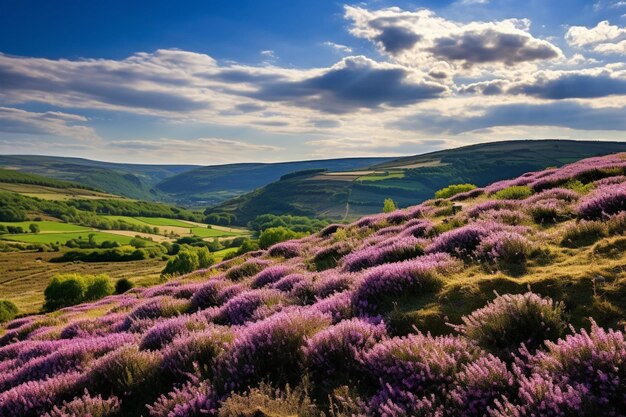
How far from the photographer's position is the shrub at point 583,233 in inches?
294

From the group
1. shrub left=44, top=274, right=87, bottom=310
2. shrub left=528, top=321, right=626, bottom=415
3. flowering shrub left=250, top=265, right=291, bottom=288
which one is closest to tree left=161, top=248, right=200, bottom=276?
shrub left=44, top=274, right=87, bottom=310

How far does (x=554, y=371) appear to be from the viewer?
3.34m

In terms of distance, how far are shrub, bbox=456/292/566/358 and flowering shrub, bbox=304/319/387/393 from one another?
120 cm

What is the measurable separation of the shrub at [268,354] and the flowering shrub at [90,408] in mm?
1422

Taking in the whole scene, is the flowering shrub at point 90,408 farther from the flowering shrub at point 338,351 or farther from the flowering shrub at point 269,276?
the flowering shrub at point 269,276

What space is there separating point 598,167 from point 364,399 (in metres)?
17.8

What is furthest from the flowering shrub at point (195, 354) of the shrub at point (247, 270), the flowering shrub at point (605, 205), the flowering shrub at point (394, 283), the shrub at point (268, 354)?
the flowering shrub at point (605, 205)

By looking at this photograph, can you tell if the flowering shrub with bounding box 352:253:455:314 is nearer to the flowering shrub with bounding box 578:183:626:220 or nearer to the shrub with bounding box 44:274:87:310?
the flowering shrub with bounding box 578:183:626:220

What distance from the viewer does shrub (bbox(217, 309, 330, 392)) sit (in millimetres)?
4828

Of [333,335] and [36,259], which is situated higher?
[333,335]

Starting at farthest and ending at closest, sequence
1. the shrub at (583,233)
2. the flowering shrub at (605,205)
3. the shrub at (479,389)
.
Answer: the flowering shrub at (605,205), the shrub at (583,233), the shrub at (479,389)

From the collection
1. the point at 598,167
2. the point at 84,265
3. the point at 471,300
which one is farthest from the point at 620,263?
the point at 84,265

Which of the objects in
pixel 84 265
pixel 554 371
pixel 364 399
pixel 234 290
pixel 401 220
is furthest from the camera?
pixel 84 265

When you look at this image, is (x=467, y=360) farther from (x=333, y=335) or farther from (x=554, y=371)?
(x=333, y=335)
